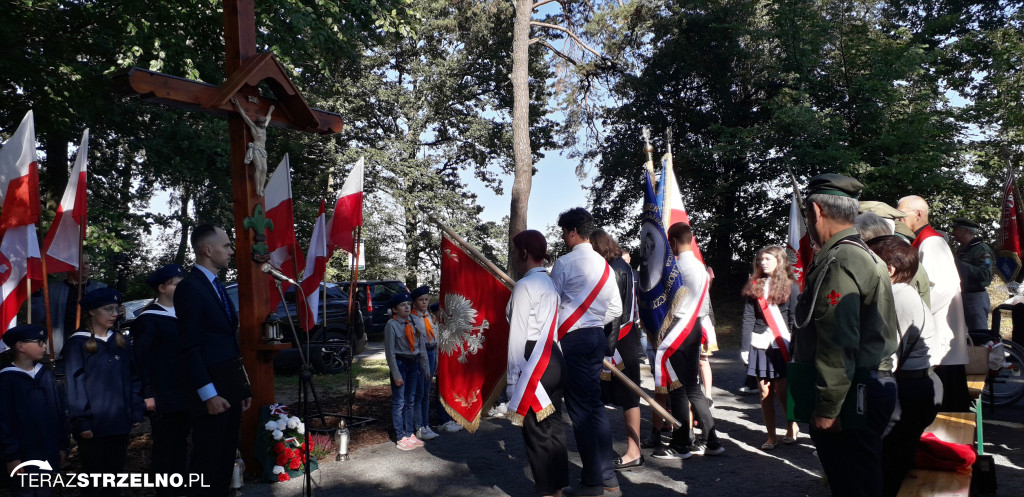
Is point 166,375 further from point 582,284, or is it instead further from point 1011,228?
point 1011,228

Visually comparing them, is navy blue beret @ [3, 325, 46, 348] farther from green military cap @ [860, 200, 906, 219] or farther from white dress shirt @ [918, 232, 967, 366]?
white dress shirt @ [918, 232, 967, 366]

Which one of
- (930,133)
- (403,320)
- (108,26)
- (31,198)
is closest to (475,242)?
(930,133)

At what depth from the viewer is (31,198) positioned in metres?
5.19

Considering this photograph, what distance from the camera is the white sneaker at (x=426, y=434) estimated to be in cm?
722

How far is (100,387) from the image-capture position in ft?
15.3

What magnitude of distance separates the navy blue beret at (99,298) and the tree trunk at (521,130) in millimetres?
9936

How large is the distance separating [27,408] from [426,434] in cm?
377

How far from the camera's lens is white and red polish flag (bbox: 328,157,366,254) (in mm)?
7543

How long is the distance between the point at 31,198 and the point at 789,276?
20.6ft

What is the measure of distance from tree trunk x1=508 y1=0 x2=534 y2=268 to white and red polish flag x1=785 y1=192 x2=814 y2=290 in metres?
7.76

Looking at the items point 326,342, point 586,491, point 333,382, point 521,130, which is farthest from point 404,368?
point 521,130

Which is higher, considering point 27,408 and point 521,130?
point 521,130

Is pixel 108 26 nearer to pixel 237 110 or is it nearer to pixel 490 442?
pixel 237 110

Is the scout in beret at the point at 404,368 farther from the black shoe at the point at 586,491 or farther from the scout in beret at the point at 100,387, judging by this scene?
the scout in beret at the point at 100,387
